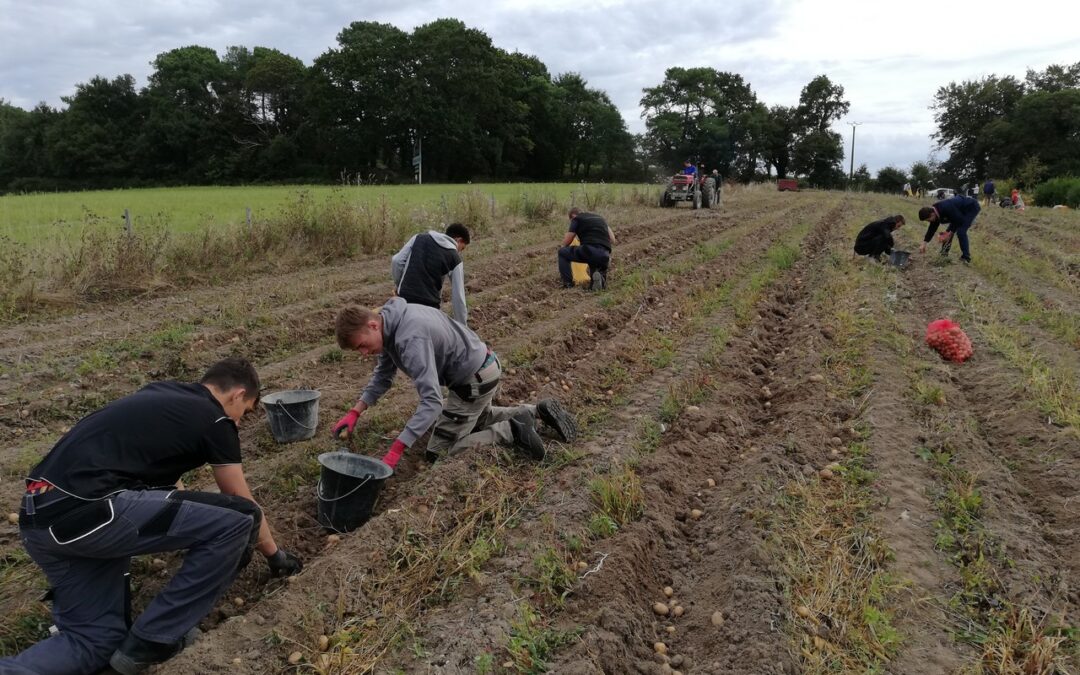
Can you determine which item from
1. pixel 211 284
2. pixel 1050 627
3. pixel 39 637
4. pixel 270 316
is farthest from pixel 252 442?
pixel 211 284

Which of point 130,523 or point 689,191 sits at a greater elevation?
point 689,191

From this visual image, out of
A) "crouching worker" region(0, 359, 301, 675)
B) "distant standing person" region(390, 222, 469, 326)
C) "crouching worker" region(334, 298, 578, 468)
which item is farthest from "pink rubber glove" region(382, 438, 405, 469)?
"distant standing person" region(390, 222, 469, 326)

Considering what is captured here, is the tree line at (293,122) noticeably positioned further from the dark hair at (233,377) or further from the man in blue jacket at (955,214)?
the dark hair at (233,377)

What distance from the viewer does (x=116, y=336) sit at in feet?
24.9

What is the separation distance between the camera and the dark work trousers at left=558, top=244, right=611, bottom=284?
10.1 metres

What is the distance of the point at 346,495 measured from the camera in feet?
12.6

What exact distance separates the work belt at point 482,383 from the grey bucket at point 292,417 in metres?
1.32

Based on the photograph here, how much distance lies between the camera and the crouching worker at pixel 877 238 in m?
11.5

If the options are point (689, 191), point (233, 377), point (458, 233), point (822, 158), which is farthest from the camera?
point (822, 158)

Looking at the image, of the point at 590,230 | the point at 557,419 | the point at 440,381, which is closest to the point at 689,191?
the point at 590,230

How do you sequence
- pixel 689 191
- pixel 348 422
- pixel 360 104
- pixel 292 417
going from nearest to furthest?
1. pixel 348 422
2. pixel 292 417
3. pixel 689 191
4. pixel 360 104

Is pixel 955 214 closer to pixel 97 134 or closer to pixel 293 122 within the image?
pixel 293 122

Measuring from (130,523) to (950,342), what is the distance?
24.6ft

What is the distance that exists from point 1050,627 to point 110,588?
452 centimetres
